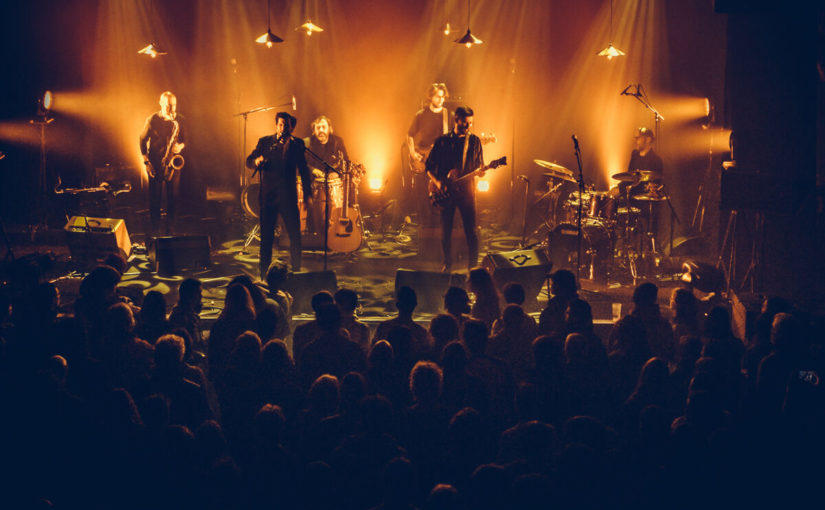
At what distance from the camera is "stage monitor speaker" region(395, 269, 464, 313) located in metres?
7.75

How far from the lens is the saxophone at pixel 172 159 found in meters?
10.8

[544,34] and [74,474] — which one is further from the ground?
[544,34]

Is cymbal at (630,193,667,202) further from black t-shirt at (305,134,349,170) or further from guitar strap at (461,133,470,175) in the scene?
black t-shirt at (305,134,349,170)

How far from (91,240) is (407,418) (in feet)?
22.6

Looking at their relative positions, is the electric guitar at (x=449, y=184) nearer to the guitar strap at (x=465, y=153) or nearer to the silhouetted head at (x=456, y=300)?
the guitar strap at (x=465, y=153)

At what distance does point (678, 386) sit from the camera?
454 cm

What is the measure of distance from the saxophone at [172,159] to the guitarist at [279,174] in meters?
2.67

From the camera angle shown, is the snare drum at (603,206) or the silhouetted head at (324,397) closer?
the silhouetted head at (324,397)

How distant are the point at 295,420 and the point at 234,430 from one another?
14.0 inches

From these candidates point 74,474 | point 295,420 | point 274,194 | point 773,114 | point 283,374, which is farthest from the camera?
point 274,194

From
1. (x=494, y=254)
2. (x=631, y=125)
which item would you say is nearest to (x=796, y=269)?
(x=494, y=254)

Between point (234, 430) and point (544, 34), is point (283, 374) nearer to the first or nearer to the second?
point (234, 430)

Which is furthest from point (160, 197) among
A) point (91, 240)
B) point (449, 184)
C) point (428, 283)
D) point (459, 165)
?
point (428, 283)

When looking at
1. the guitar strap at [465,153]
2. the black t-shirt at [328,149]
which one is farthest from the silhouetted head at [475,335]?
the black t-shirt at [328,149]
